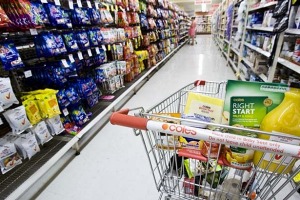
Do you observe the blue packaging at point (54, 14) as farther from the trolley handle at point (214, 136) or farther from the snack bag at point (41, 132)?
the trolley handle at point (214, 136)

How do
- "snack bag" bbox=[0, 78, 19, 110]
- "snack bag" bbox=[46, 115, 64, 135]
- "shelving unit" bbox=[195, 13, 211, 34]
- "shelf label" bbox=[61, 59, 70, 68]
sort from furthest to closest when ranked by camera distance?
1. "shelving unit" bbox=[195, 13, 211, 34]
2. "shelf label" bbox=[61, 59, 70, 68]
3. "snack bag" bbox=[46, 115, 64, 135]
4. "snack bag" bbox=[0, 78, 19, 110]

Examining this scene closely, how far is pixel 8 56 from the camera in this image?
4.44 ft

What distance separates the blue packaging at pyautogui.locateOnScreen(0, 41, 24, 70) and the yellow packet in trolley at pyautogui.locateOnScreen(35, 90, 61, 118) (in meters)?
0.31

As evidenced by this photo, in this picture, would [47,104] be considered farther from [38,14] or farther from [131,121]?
[131,121]

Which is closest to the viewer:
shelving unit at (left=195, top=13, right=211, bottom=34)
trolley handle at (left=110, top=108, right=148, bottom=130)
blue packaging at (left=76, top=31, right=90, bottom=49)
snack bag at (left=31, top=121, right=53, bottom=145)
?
trolley handle at (left=110, top=108, right=148, bottom=130)

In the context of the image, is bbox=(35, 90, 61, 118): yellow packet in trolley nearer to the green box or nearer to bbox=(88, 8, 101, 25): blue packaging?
bbox=(88, 8, 101, 25): blue packaging

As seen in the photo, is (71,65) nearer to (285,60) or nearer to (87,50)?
(87,50)

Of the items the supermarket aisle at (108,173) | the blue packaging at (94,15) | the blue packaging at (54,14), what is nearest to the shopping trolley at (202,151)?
the supermarket aisle at (108,173)

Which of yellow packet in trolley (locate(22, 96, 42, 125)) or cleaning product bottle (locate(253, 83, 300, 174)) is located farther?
yellow packet in trolley (locate(22, 96, 42, 125))

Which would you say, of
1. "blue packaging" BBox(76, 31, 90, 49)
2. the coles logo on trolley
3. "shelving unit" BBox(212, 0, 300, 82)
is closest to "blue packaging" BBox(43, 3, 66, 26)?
"blue packaging" BBox(76, 31, 90, 49)

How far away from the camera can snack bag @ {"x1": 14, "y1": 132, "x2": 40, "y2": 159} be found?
1.48 metres

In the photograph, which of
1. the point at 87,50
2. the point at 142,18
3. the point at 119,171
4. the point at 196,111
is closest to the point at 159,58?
the point at 142,18

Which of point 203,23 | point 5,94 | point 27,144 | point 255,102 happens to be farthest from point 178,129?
point 203,23

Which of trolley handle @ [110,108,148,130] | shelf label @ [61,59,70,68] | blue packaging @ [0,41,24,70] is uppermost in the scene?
blue packaging @ [0,41,24,70]
